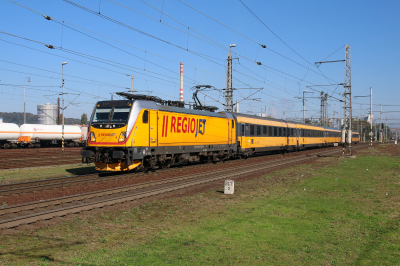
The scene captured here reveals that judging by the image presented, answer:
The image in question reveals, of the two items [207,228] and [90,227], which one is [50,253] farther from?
[207,228]

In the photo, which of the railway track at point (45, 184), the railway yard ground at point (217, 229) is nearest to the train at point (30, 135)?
the railway track at point (45, 184)

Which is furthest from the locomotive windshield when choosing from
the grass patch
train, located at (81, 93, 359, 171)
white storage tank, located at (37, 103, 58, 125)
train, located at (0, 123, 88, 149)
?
white storage tank, located at (37, 103, 58, 125)

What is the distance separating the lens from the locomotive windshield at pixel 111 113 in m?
16.9

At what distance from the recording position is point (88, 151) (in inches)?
672

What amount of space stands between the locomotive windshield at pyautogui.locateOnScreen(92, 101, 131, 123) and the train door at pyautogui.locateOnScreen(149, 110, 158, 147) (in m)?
1.54

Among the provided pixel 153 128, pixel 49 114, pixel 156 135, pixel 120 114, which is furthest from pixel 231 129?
pixel 49 114

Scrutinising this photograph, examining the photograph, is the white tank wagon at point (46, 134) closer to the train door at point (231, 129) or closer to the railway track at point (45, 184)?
the train door at point (231, 129)

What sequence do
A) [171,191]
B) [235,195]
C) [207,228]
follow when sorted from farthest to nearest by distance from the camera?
[171,191] < [235,195] < [207,228]

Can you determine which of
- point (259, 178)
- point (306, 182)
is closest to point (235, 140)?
point (259, 178)

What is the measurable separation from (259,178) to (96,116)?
957cm

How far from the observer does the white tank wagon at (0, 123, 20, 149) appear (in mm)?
44750

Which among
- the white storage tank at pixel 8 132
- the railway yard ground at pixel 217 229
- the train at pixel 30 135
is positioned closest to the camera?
the railway yard ground at pixel 217 229

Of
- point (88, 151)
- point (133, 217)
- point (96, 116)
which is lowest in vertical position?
point (133, 217)

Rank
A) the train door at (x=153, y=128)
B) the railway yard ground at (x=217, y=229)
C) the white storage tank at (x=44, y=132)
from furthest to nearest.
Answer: the white storage tank at (x=44, y=132), the train door at (x=153, y=128), the railway yard ground at (x=217, y=229)
